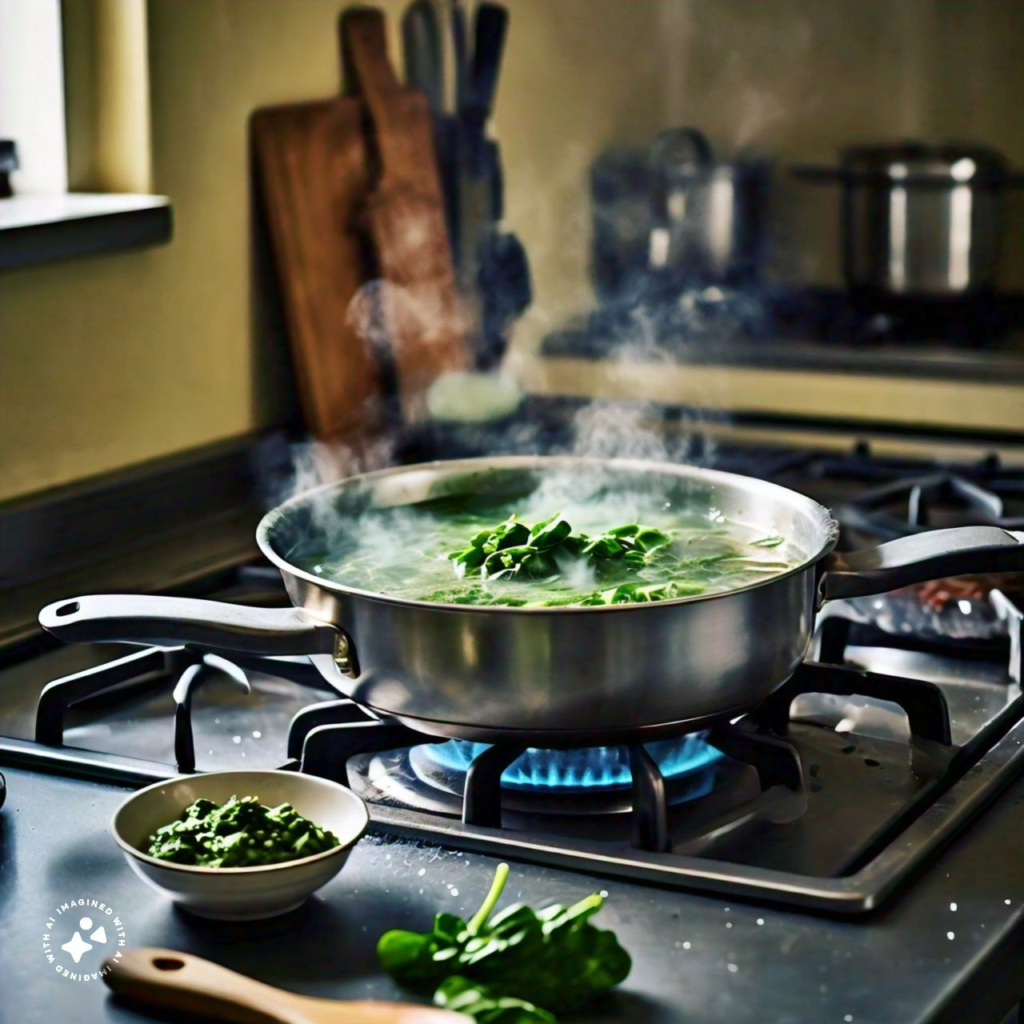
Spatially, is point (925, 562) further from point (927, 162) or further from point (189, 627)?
point (927, 162)

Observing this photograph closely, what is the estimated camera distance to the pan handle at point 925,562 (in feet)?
3.81

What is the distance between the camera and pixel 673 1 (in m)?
2.79

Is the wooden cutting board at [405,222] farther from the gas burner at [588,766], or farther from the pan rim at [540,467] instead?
the gas burner at [588,766]

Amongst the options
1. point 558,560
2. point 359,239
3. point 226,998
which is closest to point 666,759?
point 558,560

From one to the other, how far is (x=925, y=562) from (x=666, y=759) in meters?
0.24

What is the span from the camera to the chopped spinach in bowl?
3.04 ft

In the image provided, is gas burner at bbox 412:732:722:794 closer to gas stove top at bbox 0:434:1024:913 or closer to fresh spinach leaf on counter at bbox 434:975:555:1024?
gas stove top at bbox 0:434:1024:913

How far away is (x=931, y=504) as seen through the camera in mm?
1938

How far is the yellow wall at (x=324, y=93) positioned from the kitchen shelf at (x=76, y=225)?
0.03m

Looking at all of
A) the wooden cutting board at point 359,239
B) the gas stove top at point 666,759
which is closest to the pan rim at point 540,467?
the gas stove top at point 666,759

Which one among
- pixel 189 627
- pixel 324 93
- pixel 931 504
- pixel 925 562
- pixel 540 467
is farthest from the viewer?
pixel 324 93

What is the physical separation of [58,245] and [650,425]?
970mm

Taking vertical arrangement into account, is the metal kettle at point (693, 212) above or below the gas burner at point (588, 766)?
above

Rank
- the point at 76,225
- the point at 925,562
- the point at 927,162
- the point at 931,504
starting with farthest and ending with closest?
the point at 927,162, the point at 931,504, the point at 76,225, the point at 925,562
